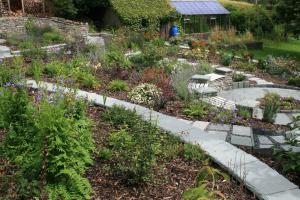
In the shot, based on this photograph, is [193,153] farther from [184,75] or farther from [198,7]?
[198,7]

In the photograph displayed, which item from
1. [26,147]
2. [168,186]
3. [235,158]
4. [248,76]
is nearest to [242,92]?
[248,76]

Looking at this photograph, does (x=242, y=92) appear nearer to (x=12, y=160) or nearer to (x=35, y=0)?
(x=12, y=160)

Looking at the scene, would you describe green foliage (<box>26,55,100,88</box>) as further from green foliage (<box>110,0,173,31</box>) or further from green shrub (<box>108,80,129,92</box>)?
green foliage (<box>110,0,173,31</box>)

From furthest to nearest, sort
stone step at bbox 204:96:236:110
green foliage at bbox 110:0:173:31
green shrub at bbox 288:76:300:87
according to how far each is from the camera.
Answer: green foliage at bbox 110:0:173:31, green shrub at bbox 288:76:300:87, stone step at bbox 204:96:236:110

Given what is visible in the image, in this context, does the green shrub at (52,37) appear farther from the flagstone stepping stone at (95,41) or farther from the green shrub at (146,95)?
the green shrub at (146,95)

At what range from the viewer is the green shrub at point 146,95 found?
6.64m

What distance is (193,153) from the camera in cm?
456

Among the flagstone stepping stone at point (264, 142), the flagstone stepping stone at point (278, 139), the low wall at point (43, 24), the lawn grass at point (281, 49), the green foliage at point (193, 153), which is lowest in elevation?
the lawn grass at point (281, 49)

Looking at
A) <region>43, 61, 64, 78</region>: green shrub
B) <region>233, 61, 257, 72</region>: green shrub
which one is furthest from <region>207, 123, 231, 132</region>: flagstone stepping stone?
<region>233, 61, 257, 72</region>: green shrub

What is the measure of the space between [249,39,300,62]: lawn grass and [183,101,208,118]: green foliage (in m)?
10.4

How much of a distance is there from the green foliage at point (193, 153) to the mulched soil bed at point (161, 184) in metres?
0.08

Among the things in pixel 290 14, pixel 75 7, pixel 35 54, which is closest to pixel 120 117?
pixel 35 54

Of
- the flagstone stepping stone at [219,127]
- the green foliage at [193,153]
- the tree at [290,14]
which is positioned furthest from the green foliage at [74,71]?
the tree at [290,14]

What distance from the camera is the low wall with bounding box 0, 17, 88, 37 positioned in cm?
1503
